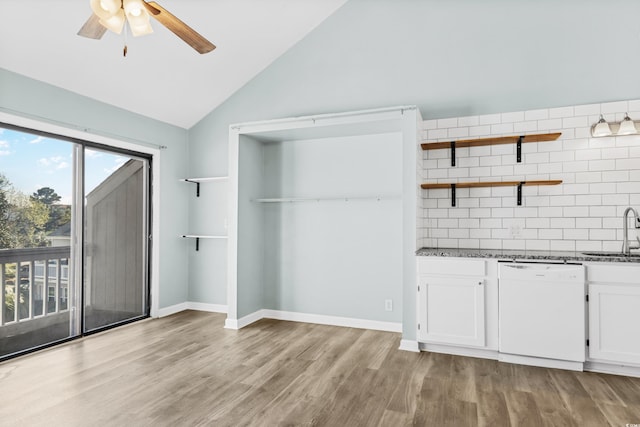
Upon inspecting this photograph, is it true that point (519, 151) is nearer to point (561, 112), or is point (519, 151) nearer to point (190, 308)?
point (561, 112)

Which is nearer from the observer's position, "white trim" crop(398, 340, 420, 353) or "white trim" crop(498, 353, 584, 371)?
"white trim" crop(498, 353, 584, 371)

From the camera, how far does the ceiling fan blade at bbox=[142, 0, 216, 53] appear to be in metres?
2.23

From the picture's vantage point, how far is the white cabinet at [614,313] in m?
2.89

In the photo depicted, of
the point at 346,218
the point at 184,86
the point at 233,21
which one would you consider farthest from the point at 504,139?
the point at 184,86

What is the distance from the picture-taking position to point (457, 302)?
3.36 meters

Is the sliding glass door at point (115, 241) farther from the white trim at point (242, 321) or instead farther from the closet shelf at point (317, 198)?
the closet shelf at point (317, 198)

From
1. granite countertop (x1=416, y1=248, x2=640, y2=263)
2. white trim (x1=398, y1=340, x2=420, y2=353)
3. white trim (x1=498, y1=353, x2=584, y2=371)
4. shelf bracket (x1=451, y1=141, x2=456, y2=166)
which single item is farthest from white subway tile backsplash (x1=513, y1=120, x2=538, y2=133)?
white trim (x1=398, y1=340, x2=420, y2=353)

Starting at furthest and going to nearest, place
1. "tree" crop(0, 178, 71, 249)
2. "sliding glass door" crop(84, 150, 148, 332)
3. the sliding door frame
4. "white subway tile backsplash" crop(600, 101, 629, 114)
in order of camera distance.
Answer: "sliding glass door" crop(84, 150, 148, 332) → the sliding door frame → "white subway tile backsplash" crop(600, 101, 629, 114) → "tree" crop(0, 178, 71, 249)

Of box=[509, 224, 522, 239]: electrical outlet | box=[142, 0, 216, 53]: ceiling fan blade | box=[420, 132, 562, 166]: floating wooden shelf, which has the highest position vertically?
box=[142, 0, 216, 53]: ceiling fan blade

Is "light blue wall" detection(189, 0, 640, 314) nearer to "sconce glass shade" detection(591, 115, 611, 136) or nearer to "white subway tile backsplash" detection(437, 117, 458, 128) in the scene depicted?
"white subway tile backsplash" detection(437, 117, 458, 128)

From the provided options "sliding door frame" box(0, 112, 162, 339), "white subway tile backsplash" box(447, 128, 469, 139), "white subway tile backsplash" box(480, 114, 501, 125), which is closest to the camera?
"sliding door frame" box(0, 112, 162, 339)

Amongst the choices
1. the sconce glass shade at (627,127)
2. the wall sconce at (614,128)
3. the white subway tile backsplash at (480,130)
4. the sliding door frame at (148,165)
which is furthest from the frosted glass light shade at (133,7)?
the sconce glass shade at (627,127)

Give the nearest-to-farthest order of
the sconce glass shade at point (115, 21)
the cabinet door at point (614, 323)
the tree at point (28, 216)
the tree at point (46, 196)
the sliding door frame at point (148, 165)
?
the sconce glass shade at point (115, 21), the cabinet door at point (614, 323), the tree at point (28, 216), the tree at point (46, 196), the sliding door frame at point (148, 165)

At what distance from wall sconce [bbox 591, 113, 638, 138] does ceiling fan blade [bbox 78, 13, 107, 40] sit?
4009mm
